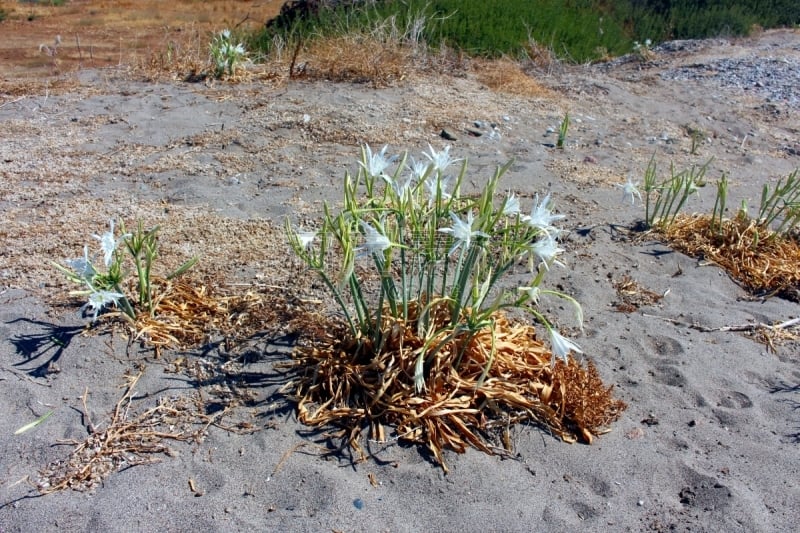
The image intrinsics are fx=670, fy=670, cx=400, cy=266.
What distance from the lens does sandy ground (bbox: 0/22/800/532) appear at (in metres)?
1.97

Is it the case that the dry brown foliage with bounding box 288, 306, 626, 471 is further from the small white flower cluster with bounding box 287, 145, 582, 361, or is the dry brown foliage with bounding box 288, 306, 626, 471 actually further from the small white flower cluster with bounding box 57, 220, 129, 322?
the small white flower cluster with bounding box 57, 220, 129, 322

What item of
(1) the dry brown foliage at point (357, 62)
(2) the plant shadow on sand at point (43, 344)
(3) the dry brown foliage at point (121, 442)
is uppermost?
(1) the dry brown foliage at point (357, 62)

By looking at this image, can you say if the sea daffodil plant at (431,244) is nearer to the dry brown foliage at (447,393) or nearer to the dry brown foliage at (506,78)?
the dry brown foliage at (447,393)

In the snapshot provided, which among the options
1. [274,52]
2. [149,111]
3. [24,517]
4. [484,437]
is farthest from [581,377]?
[274,52]

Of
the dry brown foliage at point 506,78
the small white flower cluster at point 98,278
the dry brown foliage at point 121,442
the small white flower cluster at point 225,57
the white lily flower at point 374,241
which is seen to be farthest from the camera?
the dry brown foliage at point 506,78

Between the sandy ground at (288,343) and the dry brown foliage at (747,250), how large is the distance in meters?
0.11

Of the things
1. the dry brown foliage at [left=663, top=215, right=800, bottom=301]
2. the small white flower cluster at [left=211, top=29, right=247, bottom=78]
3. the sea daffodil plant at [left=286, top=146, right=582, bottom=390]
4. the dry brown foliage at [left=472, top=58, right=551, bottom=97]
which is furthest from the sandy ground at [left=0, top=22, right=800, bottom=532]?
the dry brown foliage at [left=472, top=58, right=551, bottom=97]

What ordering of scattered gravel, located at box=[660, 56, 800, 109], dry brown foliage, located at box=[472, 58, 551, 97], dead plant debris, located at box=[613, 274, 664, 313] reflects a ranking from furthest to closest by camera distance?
scattered gravel, located at box=[660, 56, 800, 109], dry brown foliage, located at box=[472, 58, 551, 97], dead plant debris, located at box=[613, 274, 664, 313]

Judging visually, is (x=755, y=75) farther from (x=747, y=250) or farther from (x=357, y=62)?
(x=747, y=250)

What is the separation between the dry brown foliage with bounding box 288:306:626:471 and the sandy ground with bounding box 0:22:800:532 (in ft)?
0.21

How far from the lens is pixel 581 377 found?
2.38 meters

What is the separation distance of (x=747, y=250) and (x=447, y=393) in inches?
86.6

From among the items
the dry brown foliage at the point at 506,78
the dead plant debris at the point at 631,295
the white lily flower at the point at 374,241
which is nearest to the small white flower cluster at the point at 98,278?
the white lily flower at the point at 374,241

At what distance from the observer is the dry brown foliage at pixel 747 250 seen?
338 cm
